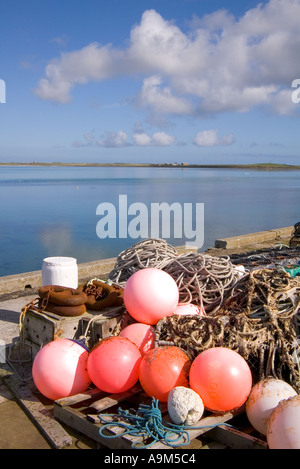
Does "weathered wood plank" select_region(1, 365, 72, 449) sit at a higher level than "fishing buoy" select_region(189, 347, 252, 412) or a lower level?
lower

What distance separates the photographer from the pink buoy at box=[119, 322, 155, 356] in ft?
12.4

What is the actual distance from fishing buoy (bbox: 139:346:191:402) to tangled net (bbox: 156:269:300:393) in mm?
244

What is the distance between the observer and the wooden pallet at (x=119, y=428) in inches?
111

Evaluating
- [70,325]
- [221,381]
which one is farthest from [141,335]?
[221,381]

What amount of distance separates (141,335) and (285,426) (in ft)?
4.90

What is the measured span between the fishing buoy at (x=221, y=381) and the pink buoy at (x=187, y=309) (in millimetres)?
978

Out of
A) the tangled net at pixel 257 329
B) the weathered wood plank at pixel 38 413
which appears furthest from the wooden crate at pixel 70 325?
A: the tangled net at pixel 257 329

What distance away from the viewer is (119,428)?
2.91 metres

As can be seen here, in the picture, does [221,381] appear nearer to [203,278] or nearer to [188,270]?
[203,278]

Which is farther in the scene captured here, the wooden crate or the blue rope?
the wooden crate

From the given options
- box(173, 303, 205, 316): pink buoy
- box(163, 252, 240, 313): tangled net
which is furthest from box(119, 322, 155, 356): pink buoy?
box(163, 252, 240, 313): tangled net

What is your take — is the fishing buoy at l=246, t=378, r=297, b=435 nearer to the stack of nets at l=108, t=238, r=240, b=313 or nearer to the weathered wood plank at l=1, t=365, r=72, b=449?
the weathered wood plank at l=1, t=365, r=72, b=449

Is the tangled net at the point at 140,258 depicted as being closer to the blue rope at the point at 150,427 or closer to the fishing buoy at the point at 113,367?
the fishing buoy at the point at 113,367
